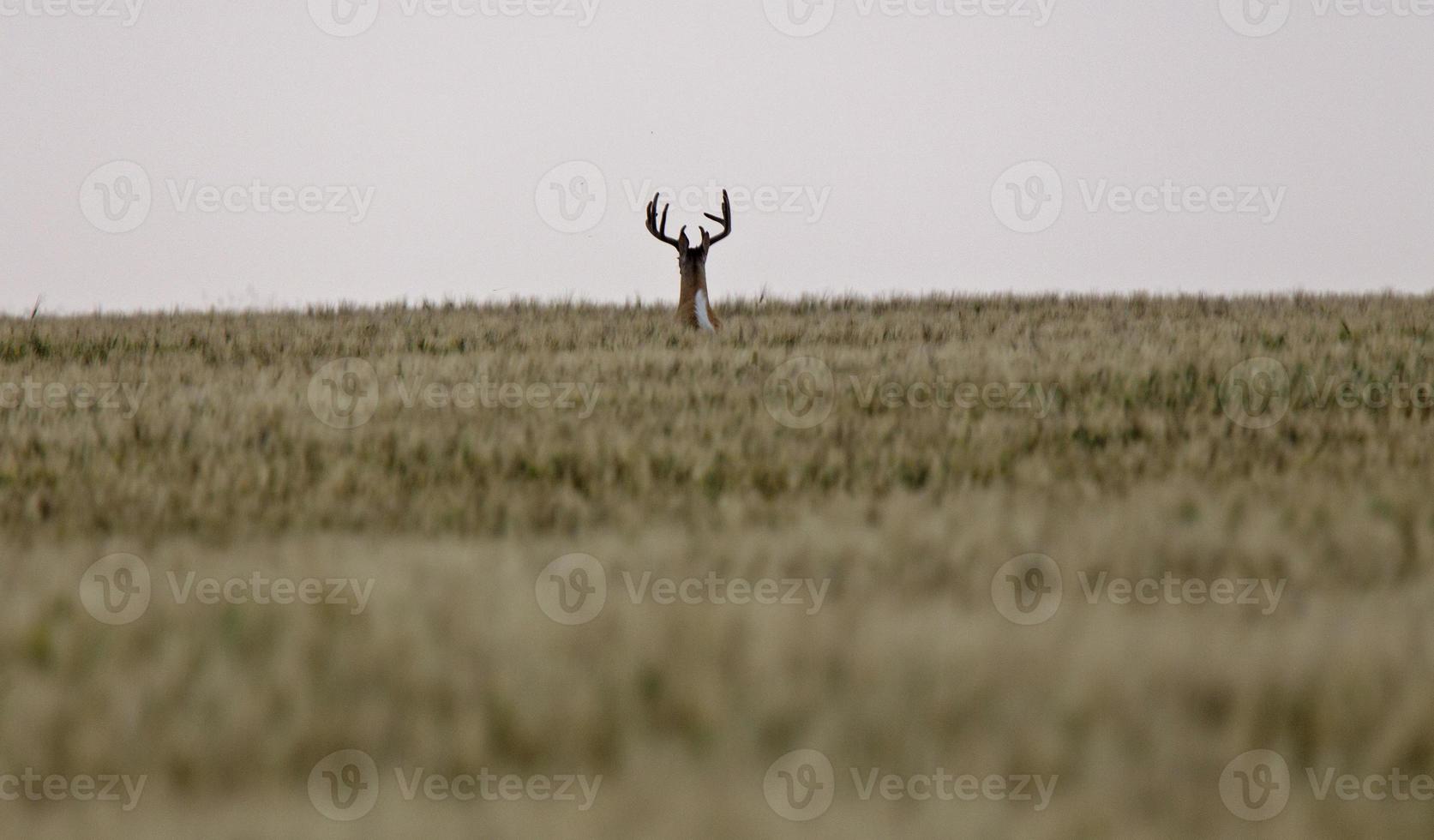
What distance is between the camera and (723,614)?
2562mm

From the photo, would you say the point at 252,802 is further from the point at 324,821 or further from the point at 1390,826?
the point at 1390,826

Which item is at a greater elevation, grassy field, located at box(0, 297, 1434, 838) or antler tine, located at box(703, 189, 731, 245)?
antler tine, located at box(703, 189, 731, 245)

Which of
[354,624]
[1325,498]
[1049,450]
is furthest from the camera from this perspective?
[1049,450]

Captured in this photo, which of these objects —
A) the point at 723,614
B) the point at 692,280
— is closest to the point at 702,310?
the point at 692,280

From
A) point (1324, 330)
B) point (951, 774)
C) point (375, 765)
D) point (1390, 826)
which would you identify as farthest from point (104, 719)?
point (1324, 330)

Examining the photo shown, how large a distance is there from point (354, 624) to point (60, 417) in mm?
4877

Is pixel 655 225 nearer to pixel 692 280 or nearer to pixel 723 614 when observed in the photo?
pixel 692 280

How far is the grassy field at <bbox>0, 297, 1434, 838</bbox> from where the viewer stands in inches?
71.0

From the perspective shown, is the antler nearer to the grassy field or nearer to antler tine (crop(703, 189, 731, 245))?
antler tine (crop(703, 189, 731, 245))

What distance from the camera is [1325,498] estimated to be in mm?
3941

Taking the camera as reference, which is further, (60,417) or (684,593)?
(60,417)

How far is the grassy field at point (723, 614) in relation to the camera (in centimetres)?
180

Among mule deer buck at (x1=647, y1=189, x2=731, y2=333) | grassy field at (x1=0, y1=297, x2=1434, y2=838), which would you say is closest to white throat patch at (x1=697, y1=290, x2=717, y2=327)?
mule deer buck at (x1=647, y1=189, x2=731, y2=333)

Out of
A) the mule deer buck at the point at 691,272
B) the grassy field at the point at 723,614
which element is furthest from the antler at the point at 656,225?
the grassy field at the point at 723,614
